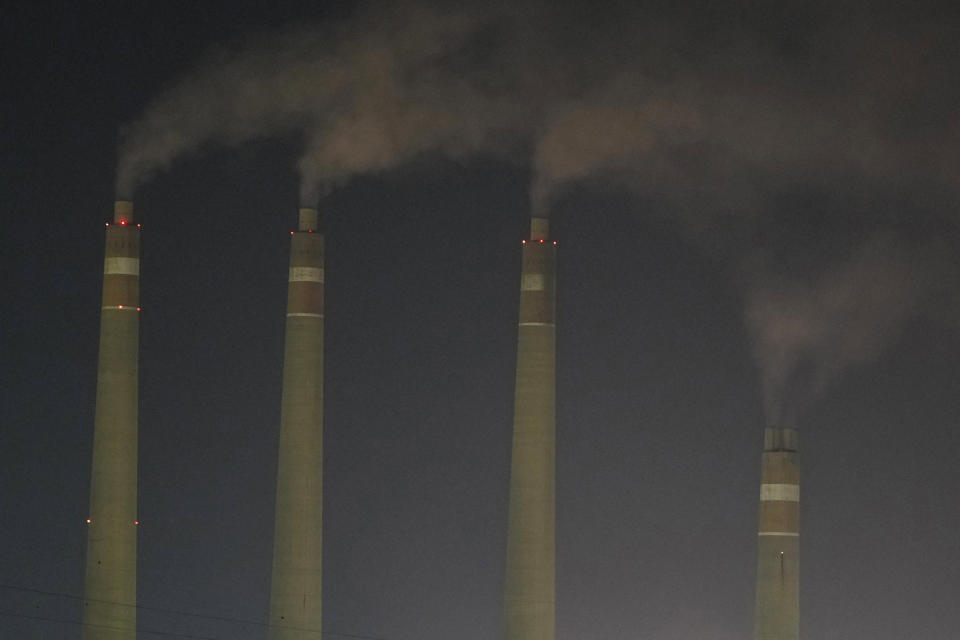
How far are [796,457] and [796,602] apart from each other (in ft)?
7.45

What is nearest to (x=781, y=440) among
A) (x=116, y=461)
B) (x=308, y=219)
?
(x=308, y=219)

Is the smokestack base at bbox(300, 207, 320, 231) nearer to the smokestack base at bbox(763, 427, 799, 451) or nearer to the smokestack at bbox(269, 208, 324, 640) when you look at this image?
the smokestack at bbox(269, 208, 324, 640)

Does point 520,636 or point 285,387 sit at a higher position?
point 285,387

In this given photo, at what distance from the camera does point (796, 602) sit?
33.8m

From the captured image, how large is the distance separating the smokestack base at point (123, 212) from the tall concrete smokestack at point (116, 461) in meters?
0.02

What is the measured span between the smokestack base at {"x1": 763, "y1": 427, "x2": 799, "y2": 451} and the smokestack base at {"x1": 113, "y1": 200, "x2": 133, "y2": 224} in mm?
10404

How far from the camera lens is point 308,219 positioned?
116ft

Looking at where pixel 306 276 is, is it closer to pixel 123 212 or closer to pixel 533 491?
pixel 123 212

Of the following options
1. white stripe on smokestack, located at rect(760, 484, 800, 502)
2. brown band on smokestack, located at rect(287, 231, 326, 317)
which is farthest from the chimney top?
white stripe on smokestack, located at rect(760, 484, 800, 502)

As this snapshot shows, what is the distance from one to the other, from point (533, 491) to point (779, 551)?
3.84 m

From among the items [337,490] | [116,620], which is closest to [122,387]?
[116,620]

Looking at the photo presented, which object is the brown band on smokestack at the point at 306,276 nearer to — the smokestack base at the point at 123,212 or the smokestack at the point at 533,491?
the smokestack base at the point at 123,212

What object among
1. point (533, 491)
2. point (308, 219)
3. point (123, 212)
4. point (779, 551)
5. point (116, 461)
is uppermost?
point (308, 219)

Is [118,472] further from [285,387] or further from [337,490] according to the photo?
[337,490]
